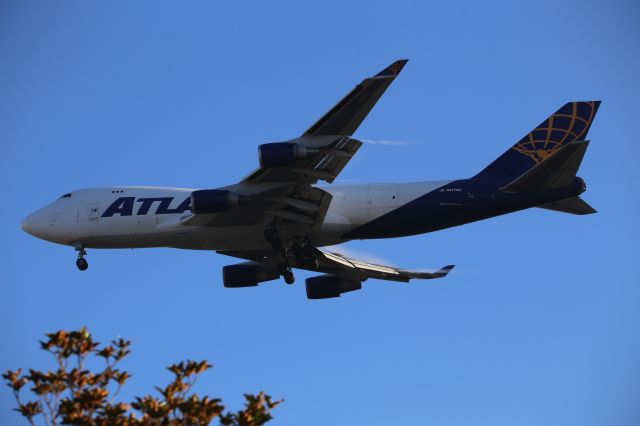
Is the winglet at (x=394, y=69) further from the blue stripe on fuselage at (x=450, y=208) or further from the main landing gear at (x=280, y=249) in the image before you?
the main landing gear at (x=280, y=249)

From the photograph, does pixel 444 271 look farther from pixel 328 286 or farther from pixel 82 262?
pixel 82 262

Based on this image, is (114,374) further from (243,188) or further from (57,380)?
(243,188)

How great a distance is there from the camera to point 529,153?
1736 inches

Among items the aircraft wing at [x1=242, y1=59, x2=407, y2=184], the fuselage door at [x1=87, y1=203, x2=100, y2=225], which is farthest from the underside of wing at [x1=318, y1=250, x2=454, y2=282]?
the fuselage door at [x1=87, y1=203, x2=100, y2=225]

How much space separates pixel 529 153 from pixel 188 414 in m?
26.1

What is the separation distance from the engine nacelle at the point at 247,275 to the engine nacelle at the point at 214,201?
28.7 ft

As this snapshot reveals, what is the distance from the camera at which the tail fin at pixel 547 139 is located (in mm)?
43625

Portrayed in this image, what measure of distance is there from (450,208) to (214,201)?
386 inches

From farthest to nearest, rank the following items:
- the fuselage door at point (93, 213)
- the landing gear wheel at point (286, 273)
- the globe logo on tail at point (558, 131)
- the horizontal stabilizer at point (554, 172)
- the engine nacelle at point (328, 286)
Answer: the engine nacelle at point (328, 286)
the fuselage door at point (93, 213)
the landing gear wheel at point (286, 273)
the globe logo on tail at point (558, 131)
the horizontal stabilizer at point (554, 172)

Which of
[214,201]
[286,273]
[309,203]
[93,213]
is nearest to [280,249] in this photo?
[286,273]

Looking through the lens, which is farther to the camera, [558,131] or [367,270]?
[367,270]

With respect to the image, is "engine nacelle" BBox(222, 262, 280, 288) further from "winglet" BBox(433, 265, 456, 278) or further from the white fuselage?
"winglet" BBox(433, 265, 456, 278)

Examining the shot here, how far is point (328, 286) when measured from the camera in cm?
5128

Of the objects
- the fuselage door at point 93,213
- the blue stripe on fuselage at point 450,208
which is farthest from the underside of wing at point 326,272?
the fuselage door at point 93,213
